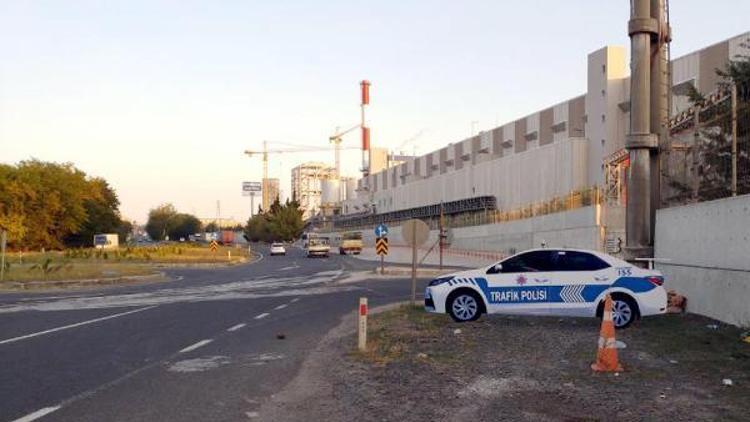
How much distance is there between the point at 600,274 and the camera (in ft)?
46.0

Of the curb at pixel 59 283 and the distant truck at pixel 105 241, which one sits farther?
the distant truck at pixel 105 241

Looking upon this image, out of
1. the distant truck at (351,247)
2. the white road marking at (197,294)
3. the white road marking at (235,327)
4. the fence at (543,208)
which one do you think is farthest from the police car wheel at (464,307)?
the distant truck at (351,247)

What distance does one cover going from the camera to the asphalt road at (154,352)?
789 cm

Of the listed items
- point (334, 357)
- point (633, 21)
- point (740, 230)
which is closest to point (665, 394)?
point (334, 357)

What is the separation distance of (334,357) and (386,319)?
513 cm

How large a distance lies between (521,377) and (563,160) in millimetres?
52435

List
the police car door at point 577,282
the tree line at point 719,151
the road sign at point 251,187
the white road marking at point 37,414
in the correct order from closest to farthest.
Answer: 1. the white road marking at point 37,414
2. the tree line at point 719,151
3. the police car door at point 577,282
4. the road sign at point 251,187

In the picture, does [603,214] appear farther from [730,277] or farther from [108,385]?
[108,385]

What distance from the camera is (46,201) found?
75000 mm

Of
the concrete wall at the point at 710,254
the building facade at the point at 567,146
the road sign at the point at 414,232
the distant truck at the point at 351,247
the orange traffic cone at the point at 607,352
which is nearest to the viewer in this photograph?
the orange traffic cone at the point at 607,352

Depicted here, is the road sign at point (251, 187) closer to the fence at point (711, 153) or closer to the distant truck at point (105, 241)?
the distant truck at point (105, 241)

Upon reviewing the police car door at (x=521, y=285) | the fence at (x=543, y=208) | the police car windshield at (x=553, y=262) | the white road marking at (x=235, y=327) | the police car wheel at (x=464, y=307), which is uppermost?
the fence at (x=543, y=208)

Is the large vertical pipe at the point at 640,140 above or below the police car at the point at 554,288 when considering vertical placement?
above

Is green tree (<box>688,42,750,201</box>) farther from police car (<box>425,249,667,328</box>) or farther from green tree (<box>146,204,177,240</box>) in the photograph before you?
green tree (<box>146,204,177,240</box>)
